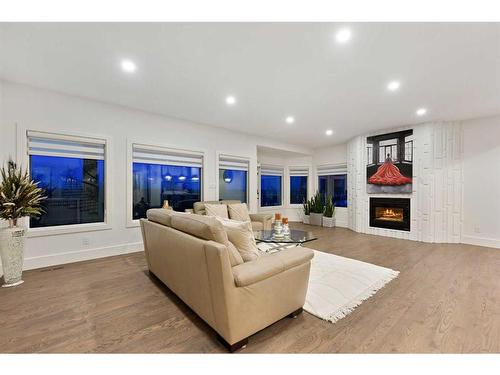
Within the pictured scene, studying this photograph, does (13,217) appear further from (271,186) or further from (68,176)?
(271,186)

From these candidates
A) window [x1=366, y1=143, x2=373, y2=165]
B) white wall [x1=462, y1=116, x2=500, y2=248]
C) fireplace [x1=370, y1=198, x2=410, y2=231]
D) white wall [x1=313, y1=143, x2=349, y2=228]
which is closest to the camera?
white wall [x1=462, y1=116, x2=500, y2=248]

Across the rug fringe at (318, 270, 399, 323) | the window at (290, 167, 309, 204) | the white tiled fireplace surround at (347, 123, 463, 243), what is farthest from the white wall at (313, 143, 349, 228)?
the rug fringe at (318, 270, 399, 323)

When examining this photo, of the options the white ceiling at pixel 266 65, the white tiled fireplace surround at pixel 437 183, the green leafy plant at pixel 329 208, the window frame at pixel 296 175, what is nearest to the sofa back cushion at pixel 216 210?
the white ceiling at pixel 266 65

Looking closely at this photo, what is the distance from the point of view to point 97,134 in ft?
11.8

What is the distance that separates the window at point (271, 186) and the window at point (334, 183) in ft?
4.55

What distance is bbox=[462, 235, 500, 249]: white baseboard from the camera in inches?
165

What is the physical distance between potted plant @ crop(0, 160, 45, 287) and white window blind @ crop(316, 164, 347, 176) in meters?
6.96

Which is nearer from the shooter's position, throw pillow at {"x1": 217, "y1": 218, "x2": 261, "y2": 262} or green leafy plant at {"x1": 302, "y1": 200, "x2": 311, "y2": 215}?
throw pillow at {"x1": 217, "y1": 218, "x2": 261, "y2": 262}

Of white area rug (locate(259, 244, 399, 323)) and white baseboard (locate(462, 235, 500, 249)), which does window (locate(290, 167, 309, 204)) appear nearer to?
white baseboard (locate(462, 235, 500, 249))

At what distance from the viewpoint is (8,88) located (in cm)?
297

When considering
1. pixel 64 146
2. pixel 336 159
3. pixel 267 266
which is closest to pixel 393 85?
pixel 267 266

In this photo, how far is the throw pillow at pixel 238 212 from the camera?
4.63 m

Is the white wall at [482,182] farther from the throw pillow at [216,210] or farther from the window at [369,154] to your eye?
the throw pillow at [216,210]

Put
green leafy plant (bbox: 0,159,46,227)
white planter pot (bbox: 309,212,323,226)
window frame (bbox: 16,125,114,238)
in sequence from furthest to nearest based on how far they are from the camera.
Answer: white planter pot (bbox: 309,212,323,226)
window frame (bbox: 16,125,114,238)
green leafy plant (bbox: 0,159,46,227)
